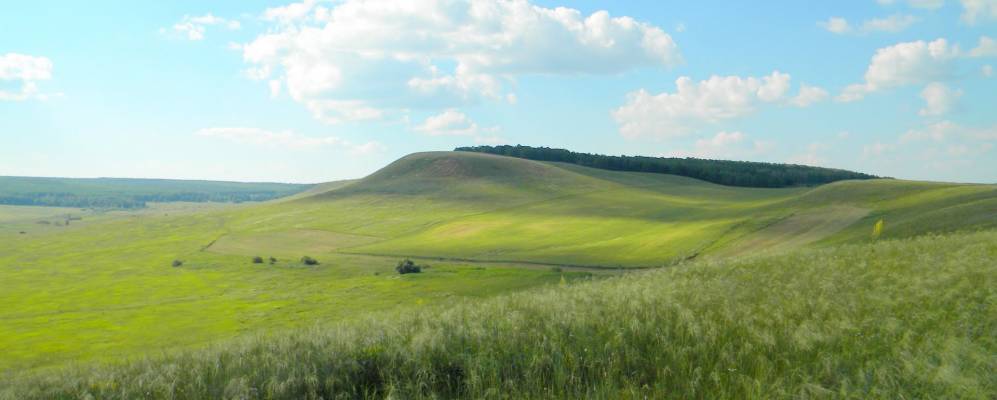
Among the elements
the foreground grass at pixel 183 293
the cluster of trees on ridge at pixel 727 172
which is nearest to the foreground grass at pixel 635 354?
the foreground grass at pixel 183 293

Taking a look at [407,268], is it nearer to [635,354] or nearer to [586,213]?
[586,213]

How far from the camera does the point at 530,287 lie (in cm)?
4434

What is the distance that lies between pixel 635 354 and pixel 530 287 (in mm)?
36213

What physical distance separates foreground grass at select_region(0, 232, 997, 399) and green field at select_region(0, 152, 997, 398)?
0.04 m

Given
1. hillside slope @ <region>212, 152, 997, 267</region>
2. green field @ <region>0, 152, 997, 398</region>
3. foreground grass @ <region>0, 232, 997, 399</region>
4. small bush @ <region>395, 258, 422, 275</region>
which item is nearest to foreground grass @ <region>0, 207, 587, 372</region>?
green field @ <region>0, 152, 997, 398</region>

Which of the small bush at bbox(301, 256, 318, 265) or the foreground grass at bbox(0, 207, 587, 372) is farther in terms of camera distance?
the small bush at bbox(301, 256, 318, 265)

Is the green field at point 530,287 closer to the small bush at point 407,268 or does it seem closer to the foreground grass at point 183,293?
the foreground grass at point 183,293

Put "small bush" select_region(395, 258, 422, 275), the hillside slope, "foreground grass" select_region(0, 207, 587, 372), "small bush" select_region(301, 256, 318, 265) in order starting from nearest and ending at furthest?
"foreground grass" select_region(0, 207, 587, 372)
the hillside slope
"small bush" select_region(395, 258, 422, 275)
"small bush" select_region(301, 256, 318, 265)

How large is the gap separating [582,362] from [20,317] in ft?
200

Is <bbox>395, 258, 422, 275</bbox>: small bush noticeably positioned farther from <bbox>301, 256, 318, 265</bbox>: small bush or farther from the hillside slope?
<bbox>301, 256, 318, 265</bbox>: small bush

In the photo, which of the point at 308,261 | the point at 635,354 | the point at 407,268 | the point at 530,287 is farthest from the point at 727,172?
the point at 635,354

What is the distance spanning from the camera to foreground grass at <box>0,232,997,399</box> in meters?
7.20

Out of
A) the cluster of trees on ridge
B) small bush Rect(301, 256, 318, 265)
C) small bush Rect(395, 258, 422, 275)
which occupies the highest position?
the cluster of trees on ridge

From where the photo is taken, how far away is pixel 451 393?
25.8 feet
